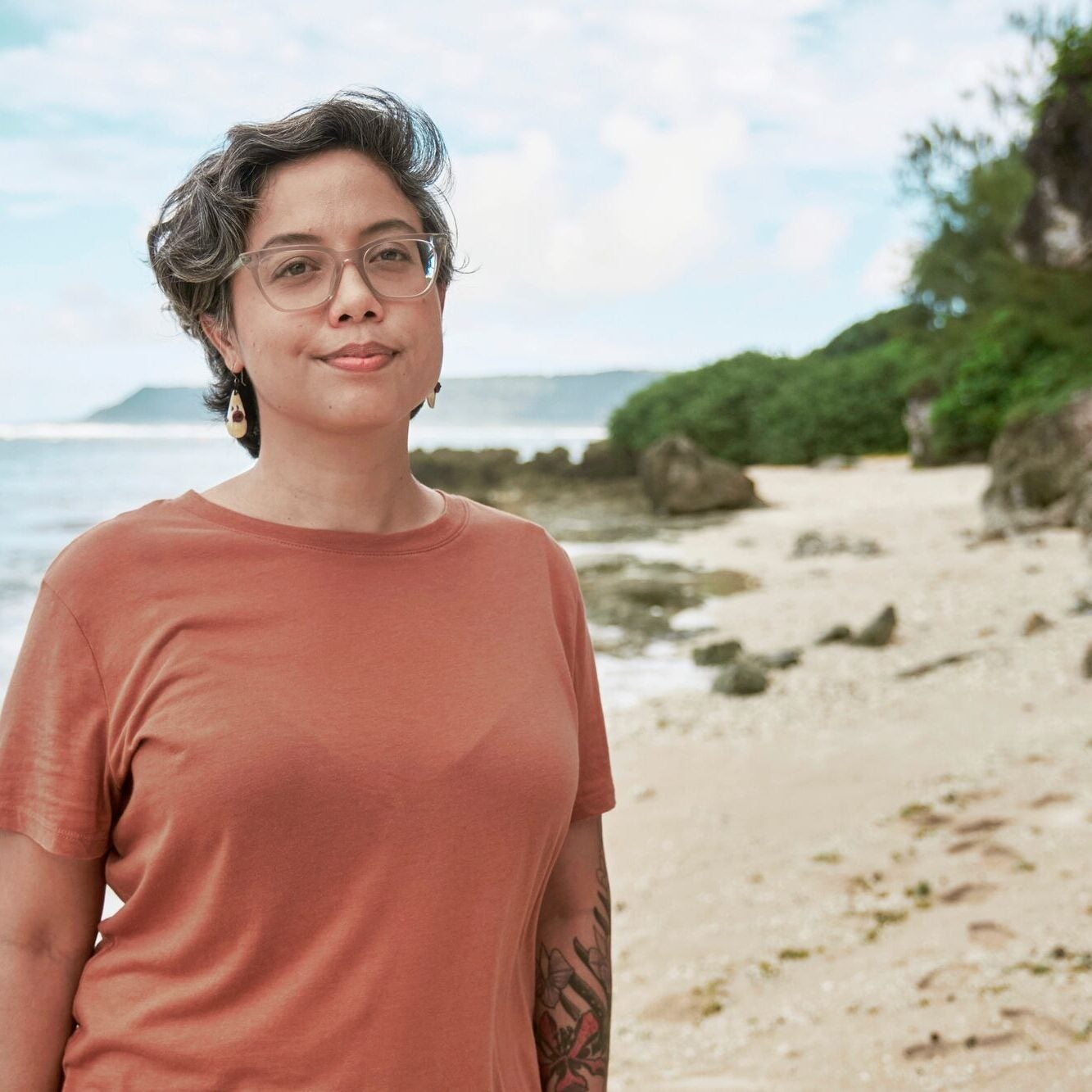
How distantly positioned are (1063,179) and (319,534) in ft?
32.3

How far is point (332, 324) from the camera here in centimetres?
167

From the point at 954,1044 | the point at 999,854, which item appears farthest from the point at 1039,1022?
the point at 999,854

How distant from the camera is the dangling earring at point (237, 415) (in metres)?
1.89

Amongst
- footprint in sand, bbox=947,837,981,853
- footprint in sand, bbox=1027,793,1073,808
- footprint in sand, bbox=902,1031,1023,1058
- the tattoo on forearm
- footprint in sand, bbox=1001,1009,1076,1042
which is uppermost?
the tattoo on forearm

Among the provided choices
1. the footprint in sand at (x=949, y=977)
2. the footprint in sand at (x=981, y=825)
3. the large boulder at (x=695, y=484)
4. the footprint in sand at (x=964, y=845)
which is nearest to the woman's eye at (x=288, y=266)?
the footprint in sand at (x=949, y=977)

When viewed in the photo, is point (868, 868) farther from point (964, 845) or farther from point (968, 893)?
point (968, 893)

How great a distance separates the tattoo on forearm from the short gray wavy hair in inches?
34.6

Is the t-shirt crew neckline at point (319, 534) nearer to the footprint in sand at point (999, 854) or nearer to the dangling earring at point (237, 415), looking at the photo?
the dangling earring at point (237, 415)

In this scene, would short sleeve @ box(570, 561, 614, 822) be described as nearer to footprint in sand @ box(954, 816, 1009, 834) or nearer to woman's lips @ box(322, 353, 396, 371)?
woman's lips @ box(322, 353, 396, 371)

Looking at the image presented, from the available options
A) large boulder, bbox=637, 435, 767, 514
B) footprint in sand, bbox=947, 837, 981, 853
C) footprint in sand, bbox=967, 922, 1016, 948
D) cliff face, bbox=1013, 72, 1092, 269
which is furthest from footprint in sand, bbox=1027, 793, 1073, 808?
large boulder, bbox=637, 435, 767, 514

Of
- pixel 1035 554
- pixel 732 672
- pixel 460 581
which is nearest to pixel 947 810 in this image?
pixel 732 672

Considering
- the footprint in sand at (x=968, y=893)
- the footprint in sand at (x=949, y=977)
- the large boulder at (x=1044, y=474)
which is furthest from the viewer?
the large boulder at (x=1044, y=474)

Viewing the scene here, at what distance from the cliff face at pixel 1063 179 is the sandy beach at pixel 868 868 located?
8.90 feet

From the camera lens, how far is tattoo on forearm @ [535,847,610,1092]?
188cm
